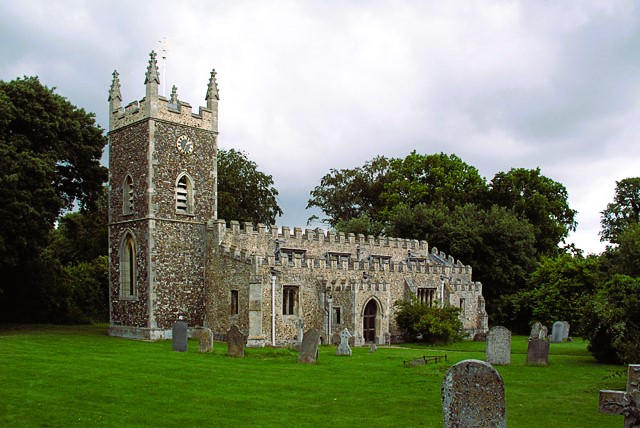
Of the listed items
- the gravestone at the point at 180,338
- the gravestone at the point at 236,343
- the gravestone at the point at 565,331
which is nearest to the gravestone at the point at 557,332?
the gravestone at the point at 565,331

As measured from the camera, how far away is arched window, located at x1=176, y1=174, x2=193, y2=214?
30234 mm

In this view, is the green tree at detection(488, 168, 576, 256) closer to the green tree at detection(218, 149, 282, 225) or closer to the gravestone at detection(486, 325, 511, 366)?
the green tree at detection(218, 149, 282, 225)

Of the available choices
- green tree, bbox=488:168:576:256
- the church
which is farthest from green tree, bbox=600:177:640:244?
the church

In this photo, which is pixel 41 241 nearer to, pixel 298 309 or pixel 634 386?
pixel 298 309

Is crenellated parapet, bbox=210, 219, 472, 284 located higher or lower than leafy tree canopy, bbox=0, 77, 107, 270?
lower

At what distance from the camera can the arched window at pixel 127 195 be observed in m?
30.6

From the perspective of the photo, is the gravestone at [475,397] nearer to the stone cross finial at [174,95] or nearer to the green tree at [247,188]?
the stone cross finial at [174,95]

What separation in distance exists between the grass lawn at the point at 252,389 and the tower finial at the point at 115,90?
13.7 m

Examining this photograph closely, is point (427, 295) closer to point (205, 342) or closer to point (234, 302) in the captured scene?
point (234, 302)

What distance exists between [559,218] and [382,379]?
4413 centimetres

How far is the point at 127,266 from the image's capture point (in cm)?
3067

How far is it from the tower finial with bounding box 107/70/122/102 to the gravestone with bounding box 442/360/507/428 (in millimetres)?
27864

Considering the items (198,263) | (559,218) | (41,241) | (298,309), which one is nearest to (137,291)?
(198,263)

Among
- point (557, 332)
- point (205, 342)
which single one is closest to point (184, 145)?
point (205, 342)
